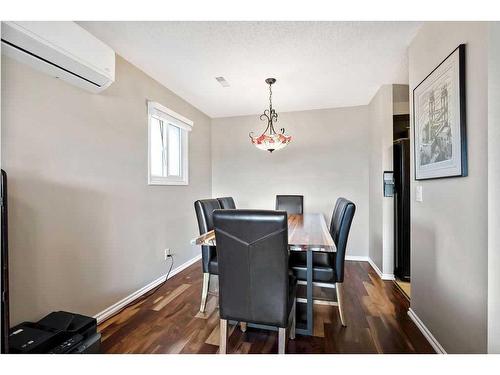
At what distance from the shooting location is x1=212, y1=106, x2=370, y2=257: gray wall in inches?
137

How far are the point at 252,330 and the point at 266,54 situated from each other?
2360mm

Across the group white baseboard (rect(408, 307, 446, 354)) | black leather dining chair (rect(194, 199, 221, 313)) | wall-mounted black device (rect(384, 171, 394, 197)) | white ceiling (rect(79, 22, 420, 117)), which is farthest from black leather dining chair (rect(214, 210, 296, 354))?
wall-mounted black device (rect(384, 171, 394, 197))

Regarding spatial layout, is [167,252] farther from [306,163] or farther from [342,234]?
[306,163]

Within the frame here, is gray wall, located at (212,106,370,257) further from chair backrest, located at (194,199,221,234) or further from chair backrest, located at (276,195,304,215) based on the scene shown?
chair backrest, located at (194,199,221,234)

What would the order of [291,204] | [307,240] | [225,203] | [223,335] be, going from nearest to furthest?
[223,335], [307,240], [225,203], [291,204]

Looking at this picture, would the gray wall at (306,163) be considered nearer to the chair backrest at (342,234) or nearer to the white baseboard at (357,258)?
the white baseboard at (357,258)

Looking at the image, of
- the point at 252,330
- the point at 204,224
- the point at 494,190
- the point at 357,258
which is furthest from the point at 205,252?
the point at 357,258

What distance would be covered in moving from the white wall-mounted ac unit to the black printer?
1.58 metres

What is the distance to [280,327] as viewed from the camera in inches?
47.9

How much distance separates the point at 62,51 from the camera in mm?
1377

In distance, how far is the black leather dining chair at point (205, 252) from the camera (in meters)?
1.94

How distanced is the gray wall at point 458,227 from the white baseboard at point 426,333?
0.03 m
